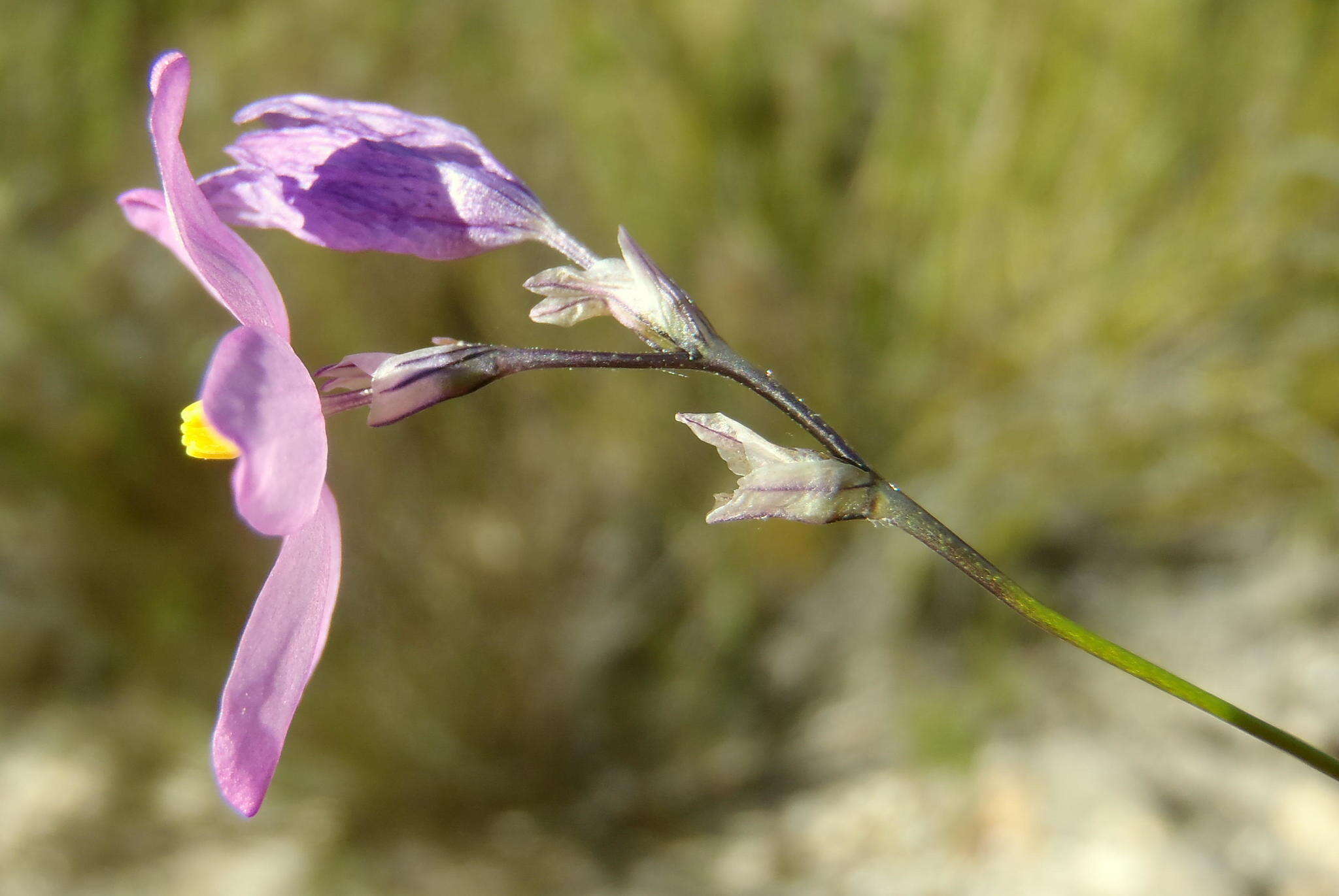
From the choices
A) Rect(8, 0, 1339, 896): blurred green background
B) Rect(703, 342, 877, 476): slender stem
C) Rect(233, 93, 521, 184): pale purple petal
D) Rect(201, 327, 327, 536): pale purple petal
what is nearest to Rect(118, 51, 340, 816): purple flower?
Rect(201, 327, 327, 536): pale purple petal

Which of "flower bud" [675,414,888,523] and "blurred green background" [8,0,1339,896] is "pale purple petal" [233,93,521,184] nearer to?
"flower bud" [675,414,888,523]

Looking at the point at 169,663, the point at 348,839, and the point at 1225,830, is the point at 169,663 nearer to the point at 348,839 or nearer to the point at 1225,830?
the point at 348,839

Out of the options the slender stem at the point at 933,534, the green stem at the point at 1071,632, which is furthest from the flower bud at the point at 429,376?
the green stem at the point at 1071,632

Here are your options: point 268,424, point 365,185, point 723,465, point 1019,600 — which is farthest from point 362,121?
point 723,465

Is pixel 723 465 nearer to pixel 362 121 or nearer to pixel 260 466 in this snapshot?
pixel 362 121

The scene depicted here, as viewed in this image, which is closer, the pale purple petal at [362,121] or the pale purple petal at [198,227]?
the pale purple petal at [198,227]

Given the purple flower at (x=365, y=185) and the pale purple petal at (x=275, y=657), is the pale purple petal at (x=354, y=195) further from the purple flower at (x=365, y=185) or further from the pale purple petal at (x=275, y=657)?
the pale purple petal at (x=275, y=657)

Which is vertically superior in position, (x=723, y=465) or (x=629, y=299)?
(x=723, y=465)
